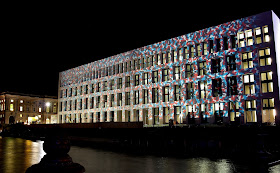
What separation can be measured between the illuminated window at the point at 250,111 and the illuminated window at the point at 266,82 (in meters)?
2.32

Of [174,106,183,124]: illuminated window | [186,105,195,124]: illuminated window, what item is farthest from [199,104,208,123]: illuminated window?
[174,106,183,124]: illuminated window

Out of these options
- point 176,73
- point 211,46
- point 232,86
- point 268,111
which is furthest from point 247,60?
point 176,73

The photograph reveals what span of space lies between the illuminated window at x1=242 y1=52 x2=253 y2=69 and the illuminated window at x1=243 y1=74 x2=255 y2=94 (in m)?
1.43

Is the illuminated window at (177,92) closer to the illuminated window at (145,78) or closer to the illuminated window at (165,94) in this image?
the illuminated window at (165,94)

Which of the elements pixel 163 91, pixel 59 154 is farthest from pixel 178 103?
pixel 59 154

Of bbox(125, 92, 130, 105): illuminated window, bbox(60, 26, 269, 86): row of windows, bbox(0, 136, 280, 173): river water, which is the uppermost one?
bbox(60, 26, 269, 86): row of windows

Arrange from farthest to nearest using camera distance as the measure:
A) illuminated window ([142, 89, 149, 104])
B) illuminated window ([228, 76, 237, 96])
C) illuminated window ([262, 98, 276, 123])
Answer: illuminated window ([142, 89, 149, 104]) < illuminated window ([228, 76, 237, 96]) < illuminated window ([262, 98, 276, 123])

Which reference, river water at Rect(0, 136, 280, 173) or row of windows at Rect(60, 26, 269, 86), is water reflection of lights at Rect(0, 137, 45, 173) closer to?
river water at Rect(0, 136, 280, 173)

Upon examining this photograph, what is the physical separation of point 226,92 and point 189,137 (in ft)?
58.0

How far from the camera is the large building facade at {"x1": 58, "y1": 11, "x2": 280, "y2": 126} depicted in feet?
115

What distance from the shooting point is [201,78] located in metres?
Result: 40.8

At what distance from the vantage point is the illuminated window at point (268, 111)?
3368 centimetres

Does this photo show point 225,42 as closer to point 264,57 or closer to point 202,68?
point 202,68

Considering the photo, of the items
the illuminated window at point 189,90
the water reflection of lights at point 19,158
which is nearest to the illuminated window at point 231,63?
the illuminated window at point 189,90
